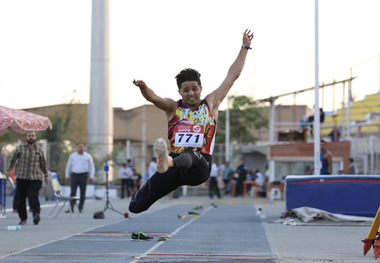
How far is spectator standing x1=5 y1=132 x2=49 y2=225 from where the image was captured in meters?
19.5

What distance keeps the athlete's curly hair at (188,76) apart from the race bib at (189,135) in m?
0.47

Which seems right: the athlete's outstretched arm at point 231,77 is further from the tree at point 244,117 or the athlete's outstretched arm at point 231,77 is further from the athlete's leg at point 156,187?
the tree at point 244,117

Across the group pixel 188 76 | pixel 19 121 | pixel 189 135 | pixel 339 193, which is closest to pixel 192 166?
pixel 189 135

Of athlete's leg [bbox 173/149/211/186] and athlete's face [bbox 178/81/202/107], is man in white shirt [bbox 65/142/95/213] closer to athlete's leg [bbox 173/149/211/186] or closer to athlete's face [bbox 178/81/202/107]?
athlete's face [bbox 178/81/202/107]

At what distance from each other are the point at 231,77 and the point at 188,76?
0.81m

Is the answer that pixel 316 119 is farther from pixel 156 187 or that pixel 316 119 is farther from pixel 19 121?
pixel 156 187

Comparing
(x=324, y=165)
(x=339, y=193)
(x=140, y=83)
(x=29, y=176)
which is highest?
(x=140, y=83)

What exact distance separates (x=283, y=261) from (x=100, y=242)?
407cm

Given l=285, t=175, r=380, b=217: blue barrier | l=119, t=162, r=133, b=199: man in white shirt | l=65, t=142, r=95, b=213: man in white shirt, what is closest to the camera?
l=285, t=175, r=380, b=217: blue barrier

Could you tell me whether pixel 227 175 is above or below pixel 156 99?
below

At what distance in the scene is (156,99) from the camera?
32.9ft

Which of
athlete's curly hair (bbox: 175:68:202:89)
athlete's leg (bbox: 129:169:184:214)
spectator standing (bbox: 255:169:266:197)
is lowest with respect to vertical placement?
spectator standing (bbox: 255:169:266:197)

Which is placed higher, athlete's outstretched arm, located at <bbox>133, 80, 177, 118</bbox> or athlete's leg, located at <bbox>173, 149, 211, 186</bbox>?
athlete's outstretched arm, located at <bbox>133, 80, 177, 118</bbox>

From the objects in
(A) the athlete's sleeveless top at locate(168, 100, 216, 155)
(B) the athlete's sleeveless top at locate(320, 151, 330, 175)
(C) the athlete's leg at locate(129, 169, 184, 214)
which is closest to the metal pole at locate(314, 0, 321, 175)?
(B) the athlete's sleeveless top at locate(320, 151, 330, 175)
